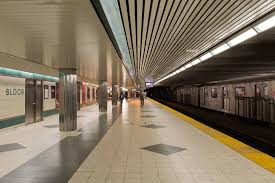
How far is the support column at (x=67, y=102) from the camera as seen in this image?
10867 mm

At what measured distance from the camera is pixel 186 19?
652cm

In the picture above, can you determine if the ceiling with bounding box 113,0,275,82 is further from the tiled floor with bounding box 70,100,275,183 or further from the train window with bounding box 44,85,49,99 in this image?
the train window with bounding box 44,85,49,99

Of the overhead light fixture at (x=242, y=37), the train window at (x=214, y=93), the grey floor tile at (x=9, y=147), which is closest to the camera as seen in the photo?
the overhead light fixture at (x=242, y=37)

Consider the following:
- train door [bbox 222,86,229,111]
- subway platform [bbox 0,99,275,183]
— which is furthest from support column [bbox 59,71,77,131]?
train door [bbox 222,86,229,111]

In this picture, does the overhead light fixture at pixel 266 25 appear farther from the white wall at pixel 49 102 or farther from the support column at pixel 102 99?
the support column at pixel 102 99

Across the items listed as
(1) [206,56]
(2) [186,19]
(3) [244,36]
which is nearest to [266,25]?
(3) [244,36]

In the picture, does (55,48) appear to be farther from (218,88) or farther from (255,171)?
(218,88)

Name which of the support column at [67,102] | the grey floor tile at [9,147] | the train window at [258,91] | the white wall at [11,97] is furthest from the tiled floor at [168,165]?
the train window at [258,91]

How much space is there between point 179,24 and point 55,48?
132 inches

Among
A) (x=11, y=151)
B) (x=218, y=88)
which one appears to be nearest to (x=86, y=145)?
(x=11, y=151)

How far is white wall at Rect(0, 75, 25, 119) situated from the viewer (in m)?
10.2

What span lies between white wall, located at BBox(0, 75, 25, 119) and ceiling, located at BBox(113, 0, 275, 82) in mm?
4988

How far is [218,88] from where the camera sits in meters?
21.3

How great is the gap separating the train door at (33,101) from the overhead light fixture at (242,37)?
9.10m
